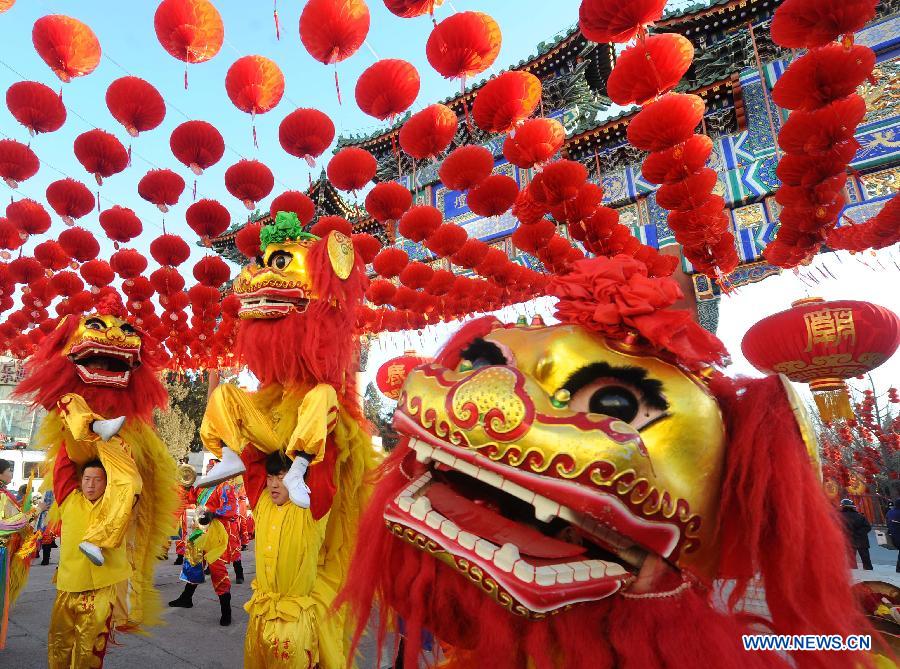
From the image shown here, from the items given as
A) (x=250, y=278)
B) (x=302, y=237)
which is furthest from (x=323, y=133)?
(x=250, y=278)

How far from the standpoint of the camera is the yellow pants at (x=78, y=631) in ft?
7.64

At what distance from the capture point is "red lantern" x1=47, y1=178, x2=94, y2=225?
4.75 metres

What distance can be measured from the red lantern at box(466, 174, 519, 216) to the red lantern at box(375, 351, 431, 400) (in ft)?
17.8

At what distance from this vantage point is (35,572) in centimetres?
627

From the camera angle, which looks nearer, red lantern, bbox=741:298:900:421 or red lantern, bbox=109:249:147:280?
red lantern, bbox=741:298:900:421

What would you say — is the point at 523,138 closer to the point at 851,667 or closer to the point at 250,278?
the point at 250,278

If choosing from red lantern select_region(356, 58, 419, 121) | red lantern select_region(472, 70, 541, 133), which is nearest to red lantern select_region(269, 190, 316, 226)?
red lantern select_region(356, 58, 419, 121)

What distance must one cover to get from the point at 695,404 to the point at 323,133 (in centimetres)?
410

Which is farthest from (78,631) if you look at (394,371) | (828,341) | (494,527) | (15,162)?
(394,371)

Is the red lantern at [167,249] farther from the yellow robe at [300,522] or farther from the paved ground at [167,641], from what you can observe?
the yellow robe at [300,522]

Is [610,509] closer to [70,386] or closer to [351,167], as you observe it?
[70,386]

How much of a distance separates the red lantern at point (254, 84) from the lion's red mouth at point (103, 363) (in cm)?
206

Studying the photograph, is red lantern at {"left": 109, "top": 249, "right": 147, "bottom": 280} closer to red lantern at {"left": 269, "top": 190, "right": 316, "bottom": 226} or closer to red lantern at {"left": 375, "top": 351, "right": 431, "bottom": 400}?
red lantern at {"left": 269, "top": 190, "right": 316, "bottom": 226}

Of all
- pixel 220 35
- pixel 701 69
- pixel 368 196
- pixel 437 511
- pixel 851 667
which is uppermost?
pixel 701 69
